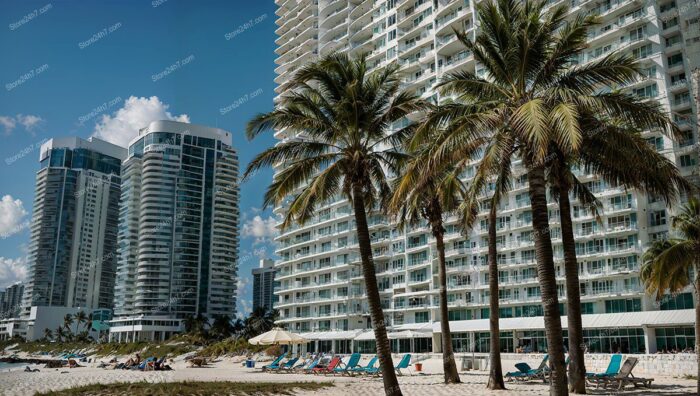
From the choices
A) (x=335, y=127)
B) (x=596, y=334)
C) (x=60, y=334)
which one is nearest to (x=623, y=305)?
(x=596, y=334)

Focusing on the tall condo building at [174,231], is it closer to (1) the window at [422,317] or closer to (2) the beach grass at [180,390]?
(1) the window at [422,317]

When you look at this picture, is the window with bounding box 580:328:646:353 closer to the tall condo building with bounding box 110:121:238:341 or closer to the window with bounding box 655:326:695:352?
the window with bounding box 655:326:695:352

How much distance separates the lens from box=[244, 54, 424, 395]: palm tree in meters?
17.7

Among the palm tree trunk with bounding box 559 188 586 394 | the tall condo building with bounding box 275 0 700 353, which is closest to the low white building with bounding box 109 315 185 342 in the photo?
the tall condo building with bounding box 275 0 700 353

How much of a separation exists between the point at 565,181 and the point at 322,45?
8044 cm

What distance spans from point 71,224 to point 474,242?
474ft

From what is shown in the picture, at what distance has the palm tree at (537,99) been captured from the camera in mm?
13438

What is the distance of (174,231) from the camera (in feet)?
507

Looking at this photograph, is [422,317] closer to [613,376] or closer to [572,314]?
[613,376]

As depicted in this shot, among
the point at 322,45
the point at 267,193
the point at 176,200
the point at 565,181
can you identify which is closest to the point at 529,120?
the point at 565,181

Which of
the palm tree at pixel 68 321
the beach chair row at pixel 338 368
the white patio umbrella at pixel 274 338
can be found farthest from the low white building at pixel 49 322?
the white patio umbrella at pixel 274 338

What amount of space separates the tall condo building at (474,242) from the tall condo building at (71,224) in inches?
4128

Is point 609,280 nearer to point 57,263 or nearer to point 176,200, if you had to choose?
point 176,200

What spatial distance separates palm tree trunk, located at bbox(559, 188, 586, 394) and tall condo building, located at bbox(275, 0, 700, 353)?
62.1 ft
